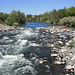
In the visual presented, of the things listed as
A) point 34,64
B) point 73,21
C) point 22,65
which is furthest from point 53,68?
point 73,21

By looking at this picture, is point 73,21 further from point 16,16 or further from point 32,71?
point 32,71

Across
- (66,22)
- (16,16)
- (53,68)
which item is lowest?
(53,68)

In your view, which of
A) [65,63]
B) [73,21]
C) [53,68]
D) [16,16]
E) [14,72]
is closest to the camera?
[14,72]

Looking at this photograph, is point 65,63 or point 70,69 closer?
point 70,69

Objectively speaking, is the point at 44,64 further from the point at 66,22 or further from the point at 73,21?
the point at 66,22

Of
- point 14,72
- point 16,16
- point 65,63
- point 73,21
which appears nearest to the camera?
point 14,72

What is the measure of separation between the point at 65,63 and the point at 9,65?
3.66 meters

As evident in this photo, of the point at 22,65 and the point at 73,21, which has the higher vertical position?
the point at 73,21

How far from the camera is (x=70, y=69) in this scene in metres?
6.69

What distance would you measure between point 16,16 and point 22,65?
161 feet

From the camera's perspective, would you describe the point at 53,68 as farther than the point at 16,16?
No

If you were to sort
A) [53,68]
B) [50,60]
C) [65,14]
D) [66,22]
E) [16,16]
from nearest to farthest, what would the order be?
[53,68]
[50,60]
[66,22]
[16,16]
[65,14]

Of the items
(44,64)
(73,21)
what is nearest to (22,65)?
(44,64)

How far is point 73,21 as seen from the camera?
38781 mm
